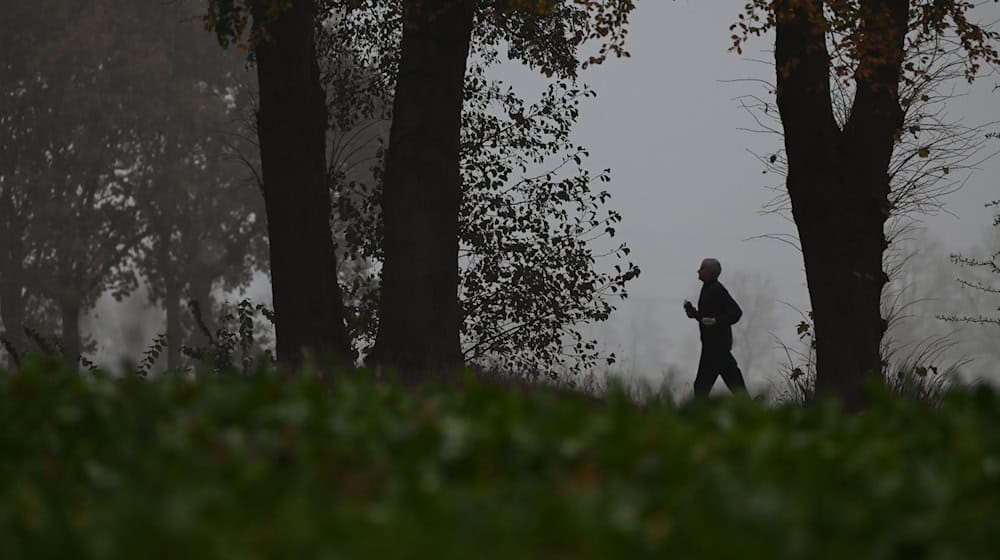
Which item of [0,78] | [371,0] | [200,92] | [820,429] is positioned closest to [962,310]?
[200,92]

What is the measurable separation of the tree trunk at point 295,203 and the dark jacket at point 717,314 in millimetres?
4373

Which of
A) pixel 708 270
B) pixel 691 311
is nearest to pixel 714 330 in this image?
pixel 691 311

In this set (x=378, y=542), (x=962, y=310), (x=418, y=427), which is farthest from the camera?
(x=962, y=310)

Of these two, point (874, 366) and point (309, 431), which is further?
point (874, 366)

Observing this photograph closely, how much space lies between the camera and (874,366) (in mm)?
11625

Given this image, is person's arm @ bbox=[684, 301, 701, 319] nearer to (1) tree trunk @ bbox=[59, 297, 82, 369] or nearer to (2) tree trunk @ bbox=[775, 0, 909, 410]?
(2) tree trunk @ bbox=[775, 0, 909, 410]

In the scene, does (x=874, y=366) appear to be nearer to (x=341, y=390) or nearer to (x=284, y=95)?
(x=284, y=95)

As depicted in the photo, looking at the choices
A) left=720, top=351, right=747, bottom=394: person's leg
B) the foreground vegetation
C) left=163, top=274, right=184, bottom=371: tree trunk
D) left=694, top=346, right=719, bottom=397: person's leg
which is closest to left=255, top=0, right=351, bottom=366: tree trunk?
left=694, top=346, right=719, bottom=397: person's leg

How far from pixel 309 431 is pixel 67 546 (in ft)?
3.62

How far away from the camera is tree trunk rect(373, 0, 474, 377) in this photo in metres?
11.3

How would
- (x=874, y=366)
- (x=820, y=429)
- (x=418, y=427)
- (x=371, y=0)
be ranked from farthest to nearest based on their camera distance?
(x=371, y=0)
(x=874, y=366)
(x=820, y=429)
(x=418, y=427)

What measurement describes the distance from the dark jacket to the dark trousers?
82 millimetres

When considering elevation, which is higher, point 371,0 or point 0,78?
point 0,78

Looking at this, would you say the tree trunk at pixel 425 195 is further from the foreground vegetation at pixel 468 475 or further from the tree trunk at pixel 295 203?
the foreground vegetation at pixel 468 475
